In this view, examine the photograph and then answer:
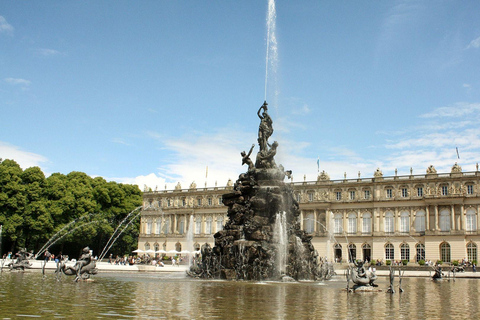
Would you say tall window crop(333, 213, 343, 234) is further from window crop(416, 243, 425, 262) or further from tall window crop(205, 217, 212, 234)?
tall window crop(205, 217, 212, 234)

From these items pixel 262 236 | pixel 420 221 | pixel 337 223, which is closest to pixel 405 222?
pixel 420 221

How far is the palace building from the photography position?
2694 inches

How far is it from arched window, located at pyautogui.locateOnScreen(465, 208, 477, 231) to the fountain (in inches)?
1984

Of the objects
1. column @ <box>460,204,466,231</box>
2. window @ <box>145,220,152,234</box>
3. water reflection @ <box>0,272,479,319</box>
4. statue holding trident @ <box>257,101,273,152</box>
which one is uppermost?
statue holding trident @ <box>257,101,273,152</box>

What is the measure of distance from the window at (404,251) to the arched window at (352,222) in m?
7.66

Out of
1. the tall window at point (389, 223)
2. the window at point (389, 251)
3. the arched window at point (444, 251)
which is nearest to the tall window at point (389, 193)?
Result: the tall window at point (389, 223)

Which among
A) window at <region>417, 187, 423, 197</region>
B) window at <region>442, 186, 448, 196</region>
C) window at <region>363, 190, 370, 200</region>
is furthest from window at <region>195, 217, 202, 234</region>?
window at <region>442, 186, 448, 196</region>

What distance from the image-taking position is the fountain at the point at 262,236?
2386cm

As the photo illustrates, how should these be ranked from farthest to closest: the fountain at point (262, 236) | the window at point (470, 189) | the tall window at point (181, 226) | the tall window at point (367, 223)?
the tall window at point (181, 226)
the tall window at point (367, 223)
the window at point (470, 189)
the fountain at point (262, 236)

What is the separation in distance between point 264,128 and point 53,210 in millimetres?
42829

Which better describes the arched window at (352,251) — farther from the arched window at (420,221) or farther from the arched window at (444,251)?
the arched window at (444,251)

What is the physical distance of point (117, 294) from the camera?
48.0ft

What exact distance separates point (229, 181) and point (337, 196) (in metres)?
21.8

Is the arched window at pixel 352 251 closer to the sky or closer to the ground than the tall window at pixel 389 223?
closer to the ground
